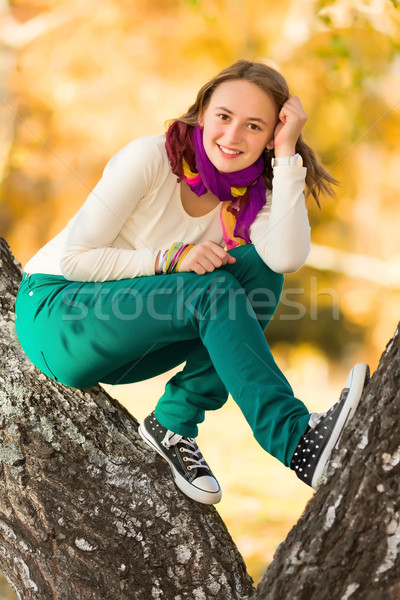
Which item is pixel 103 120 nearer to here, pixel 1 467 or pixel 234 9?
pixel 234 9

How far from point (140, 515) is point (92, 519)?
103mm

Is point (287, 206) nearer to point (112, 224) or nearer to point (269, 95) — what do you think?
point (269, 95)

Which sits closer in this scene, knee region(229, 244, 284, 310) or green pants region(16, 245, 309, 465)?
green pants region(16, 245, 309, 465)

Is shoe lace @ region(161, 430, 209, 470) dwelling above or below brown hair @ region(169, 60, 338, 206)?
below

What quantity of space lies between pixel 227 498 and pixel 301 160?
289 cm

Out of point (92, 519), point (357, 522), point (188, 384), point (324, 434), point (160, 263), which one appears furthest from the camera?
point (188, 384)

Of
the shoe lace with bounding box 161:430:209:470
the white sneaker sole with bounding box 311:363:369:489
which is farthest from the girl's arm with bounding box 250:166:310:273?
the shoe lace with bounding box 161:430:209:470

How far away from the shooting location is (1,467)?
1406 millimetres

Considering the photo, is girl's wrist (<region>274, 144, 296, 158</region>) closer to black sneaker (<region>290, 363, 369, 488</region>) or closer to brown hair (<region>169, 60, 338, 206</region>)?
brown hair (<region>169, 60, 338, 206</region>)

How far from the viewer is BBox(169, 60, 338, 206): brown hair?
1.49 m

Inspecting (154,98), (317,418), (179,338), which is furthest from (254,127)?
(154,98)

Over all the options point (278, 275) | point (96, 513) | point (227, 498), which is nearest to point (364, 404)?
point (278, 275)

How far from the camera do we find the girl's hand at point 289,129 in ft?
4.87

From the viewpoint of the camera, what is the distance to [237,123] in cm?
150
